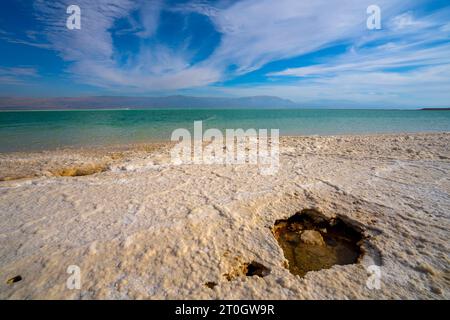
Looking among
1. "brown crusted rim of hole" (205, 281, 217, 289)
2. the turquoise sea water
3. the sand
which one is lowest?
"brown crusted rim of hole" (205, 281, 217, 289)

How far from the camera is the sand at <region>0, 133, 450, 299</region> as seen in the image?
2.43 meters

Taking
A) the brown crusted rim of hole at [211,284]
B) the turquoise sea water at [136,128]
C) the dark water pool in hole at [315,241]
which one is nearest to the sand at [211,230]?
the brown crusted rim of hole at [211,284]

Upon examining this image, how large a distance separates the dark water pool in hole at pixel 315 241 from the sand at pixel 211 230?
17 centimetres

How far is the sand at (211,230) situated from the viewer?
2428mm

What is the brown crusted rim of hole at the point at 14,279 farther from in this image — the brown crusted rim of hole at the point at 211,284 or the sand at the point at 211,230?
the brown crusted rim of hole at the point at 211,284

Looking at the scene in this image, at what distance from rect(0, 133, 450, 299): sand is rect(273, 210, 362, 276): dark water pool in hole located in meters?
0.17

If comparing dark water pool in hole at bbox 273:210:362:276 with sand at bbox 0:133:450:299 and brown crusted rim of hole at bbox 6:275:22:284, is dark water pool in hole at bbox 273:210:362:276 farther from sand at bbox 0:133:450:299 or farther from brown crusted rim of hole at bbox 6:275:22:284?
brown crusted rim of hole at bbox 6:275:22:284

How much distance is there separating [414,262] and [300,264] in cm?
138

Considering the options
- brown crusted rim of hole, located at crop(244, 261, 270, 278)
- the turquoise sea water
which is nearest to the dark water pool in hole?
brown crusted rim of hole, located at crop(244, 261, 270, 278)

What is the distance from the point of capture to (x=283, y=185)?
5035 millimetres

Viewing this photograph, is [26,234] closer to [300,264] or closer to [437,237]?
[300,264]

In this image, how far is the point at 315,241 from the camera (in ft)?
11.1

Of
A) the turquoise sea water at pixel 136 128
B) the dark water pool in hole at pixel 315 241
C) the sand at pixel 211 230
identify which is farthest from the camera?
the turquoise sea water at pixel 136 128

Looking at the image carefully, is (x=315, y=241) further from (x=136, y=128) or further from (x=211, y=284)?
(x=136, y=128)
